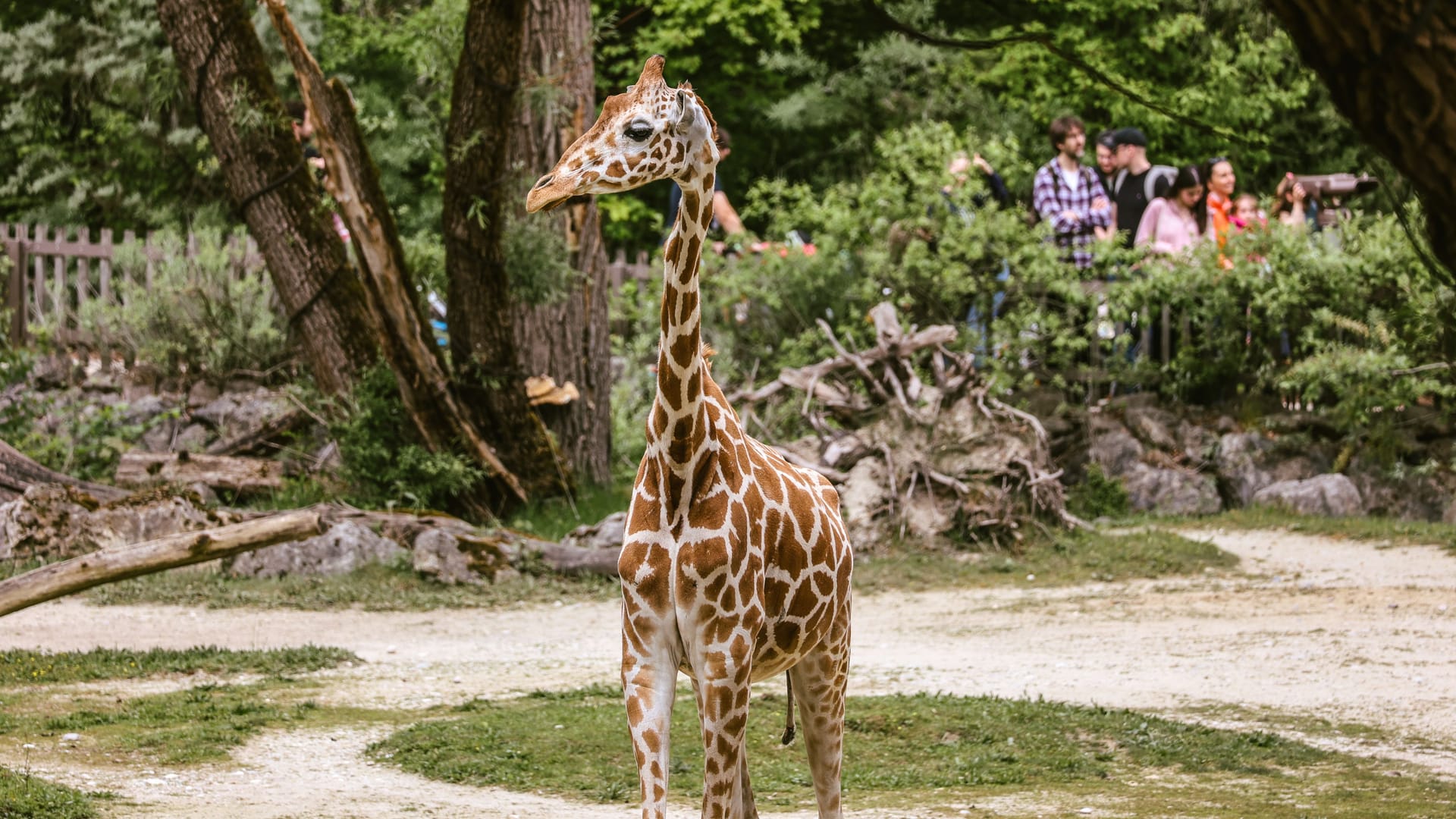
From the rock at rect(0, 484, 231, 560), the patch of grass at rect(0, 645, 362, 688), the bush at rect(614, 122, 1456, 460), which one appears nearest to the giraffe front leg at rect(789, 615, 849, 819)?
the patch of grass at rect(0, 645, 362, 688)

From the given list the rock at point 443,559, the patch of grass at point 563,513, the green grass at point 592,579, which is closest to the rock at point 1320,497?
the green grass at point 592,579

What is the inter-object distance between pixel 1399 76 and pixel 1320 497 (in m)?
12.7

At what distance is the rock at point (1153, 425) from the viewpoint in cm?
1558

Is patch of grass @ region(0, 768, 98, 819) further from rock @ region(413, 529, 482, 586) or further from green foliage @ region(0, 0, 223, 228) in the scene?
green foliage @ region(0, 0, 223, 228)

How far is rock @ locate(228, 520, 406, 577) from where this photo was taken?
1156 cm

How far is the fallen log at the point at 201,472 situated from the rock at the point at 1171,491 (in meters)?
7.94

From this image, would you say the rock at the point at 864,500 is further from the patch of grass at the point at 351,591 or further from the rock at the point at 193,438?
the rock at the point at 193,438

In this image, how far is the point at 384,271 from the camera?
12.1 meters

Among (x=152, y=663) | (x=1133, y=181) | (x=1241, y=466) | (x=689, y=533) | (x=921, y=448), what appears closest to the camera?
(x=689, y=533)

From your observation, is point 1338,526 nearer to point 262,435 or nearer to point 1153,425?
point 1153,425

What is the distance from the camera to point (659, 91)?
4430mm

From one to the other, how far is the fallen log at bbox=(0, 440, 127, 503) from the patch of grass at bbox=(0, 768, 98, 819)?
22.4 ft

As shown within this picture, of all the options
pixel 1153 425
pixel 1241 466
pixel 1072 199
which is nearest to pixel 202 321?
pixel 1072 199

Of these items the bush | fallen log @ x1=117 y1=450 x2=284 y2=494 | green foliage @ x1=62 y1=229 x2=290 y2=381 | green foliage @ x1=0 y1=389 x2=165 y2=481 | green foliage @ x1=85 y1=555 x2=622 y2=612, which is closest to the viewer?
green foliage @ x1=85 y1=555 x2=622 y2=612
